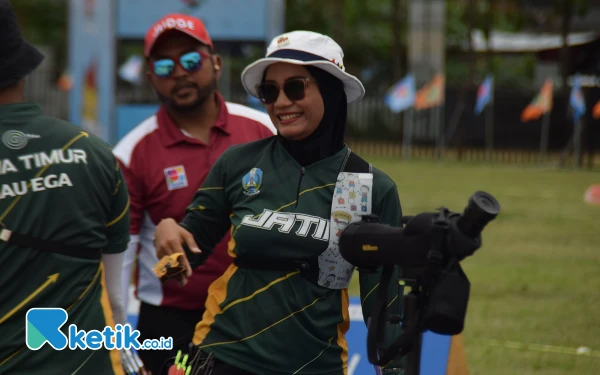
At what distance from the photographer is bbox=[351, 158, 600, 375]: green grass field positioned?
324 inches

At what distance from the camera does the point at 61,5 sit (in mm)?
50031

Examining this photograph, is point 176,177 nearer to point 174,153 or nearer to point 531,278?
point 174,153

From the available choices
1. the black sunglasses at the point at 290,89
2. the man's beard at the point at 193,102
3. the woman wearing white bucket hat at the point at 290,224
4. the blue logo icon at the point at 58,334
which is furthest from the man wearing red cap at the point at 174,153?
the blue logo icon at the point at 58,334

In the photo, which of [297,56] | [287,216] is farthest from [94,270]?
[297,56]

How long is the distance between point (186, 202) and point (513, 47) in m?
40.8

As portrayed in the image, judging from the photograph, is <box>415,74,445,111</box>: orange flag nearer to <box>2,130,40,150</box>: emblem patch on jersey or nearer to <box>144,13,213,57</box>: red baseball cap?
<box>144,13,213,57</box>: red baseball cap

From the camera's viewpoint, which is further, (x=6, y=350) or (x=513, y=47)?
(x=513, y=47)

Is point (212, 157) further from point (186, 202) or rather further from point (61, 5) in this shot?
point (61, 5)

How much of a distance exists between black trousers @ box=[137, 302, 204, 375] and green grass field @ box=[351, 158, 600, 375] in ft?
10.7

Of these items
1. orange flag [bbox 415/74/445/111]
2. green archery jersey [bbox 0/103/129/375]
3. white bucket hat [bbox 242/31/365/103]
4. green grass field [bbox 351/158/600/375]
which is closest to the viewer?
green archery jersey [bbox 0/103/129/375]

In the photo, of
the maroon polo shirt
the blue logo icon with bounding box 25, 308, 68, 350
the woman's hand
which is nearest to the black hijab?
the woman's hand

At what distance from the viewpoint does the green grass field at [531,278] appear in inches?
324

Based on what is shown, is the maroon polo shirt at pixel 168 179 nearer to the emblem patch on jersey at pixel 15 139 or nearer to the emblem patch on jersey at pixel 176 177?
the emblem patch on jersey at pixel 176 177

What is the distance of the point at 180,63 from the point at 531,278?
749cm
